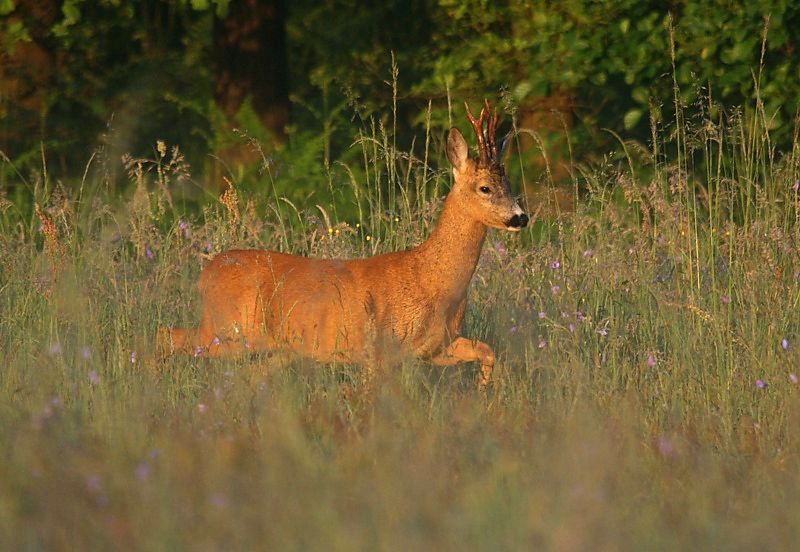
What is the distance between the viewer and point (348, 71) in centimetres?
1484

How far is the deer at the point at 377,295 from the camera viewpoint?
635 centimetres

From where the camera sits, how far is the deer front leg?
625 centimetres

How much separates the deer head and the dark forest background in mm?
808

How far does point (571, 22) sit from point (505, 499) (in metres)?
7.91

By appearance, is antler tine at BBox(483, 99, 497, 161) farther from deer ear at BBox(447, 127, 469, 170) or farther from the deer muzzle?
the deer muzzle

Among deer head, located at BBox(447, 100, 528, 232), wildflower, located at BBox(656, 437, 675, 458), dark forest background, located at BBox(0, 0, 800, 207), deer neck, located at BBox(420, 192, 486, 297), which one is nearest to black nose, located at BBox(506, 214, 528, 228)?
deer head, located at BBox(447, 100, 528, 232)

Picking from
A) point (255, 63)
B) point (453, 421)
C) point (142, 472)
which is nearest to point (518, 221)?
point (453, 421)

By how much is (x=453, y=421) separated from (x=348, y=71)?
33.8ft

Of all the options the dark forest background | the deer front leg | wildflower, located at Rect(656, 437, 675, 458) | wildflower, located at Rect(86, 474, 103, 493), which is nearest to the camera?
wildflower, located at Rect(86, 474, 103, 493)

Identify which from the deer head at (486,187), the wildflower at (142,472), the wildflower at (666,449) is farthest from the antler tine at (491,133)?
the wildflower at (142,472)

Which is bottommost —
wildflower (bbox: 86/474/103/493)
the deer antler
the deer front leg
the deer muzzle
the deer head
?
the deer front leg

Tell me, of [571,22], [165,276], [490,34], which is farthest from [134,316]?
[490,34]

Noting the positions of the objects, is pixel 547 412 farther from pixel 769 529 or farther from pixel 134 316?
pixel 134 316

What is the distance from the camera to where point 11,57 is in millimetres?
13039
